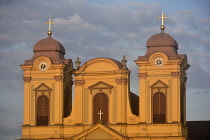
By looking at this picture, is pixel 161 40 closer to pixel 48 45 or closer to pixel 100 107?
pixel 100 107

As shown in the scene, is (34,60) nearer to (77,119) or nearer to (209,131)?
(77,119)

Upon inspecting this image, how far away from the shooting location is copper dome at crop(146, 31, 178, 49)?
6719 centimetres

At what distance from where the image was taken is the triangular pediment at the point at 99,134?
219ft

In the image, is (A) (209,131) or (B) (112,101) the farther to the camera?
(A) (209,131)

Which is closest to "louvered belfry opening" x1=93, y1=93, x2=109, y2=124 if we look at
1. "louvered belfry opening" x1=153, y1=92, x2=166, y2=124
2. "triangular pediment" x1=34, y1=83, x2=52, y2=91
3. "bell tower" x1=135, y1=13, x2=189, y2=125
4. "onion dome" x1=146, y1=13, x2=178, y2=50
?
"bell tower" x1=135, y1=13, x2=189, y2=125

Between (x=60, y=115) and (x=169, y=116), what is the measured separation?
805cm

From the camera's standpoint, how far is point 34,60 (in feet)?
227

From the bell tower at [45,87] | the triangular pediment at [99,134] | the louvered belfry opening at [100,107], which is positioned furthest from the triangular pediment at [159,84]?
the bell tower at [45,87]

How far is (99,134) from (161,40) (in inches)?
318

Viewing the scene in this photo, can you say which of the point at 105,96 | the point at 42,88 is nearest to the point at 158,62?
the point at 105,96

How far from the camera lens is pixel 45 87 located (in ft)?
227

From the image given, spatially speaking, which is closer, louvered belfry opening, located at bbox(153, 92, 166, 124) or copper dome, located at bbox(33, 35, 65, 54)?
louvered belfry opening, located at bbox(153, 92, 166, 124)

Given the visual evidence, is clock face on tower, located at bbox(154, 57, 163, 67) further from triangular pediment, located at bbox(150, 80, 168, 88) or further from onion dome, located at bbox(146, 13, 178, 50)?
triangular pediment, located at bbox(150, 80, 168, 88)

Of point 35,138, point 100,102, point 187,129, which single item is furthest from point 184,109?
point 35,138
